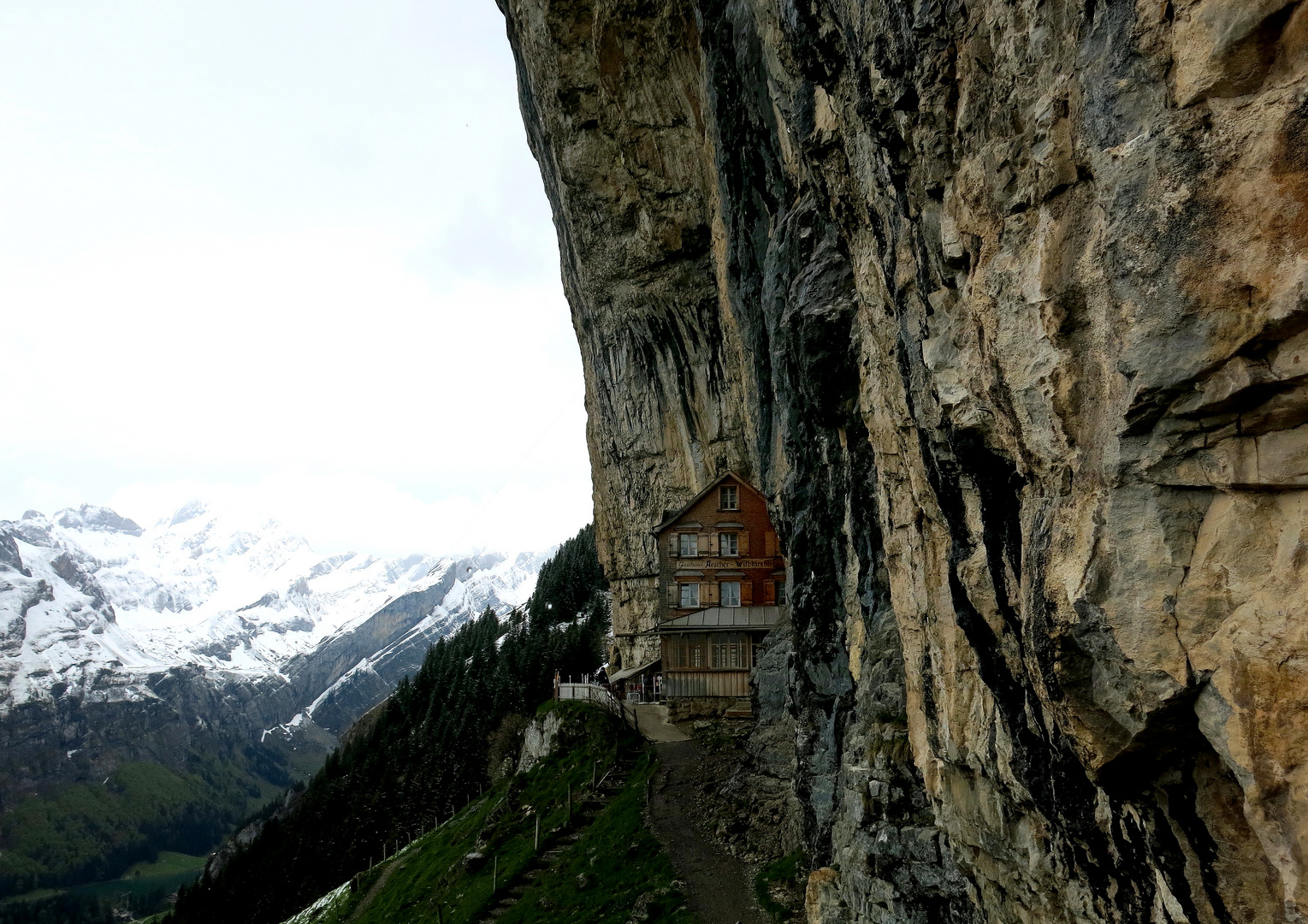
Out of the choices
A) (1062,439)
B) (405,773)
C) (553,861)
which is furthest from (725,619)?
(405,773)

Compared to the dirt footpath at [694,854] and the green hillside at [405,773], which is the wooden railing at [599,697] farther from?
A: the green hillside at [405,773]

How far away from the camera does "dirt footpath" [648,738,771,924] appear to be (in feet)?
67.3

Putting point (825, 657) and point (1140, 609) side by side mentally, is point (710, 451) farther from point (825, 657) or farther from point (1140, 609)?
point (1140, 609)

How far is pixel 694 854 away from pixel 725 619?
40.1ft

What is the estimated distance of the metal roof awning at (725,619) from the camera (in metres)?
34.4

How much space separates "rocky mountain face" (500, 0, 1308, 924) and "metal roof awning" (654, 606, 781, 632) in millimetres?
16345

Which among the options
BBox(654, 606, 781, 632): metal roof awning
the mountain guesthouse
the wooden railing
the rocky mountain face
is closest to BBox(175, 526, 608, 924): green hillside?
the wooden railing

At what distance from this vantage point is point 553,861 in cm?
2719

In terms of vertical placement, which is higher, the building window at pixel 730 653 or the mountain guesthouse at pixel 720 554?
the mountain guesthouse at pixel 720 554

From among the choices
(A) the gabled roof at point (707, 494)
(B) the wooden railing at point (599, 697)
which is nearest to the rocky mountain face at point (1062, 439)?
(B) the wooden railing at point (599, 697)

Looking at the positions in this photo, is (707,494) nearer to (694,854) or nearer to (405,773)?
(694,854)

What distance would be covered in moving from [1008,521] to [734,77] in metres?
16.6

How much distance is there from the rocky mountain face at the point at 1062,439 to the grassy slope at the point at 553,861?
8.00 m

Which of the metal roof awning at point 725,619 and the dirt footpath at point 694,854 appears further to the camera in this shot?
the metal roof awning at point 725,619
